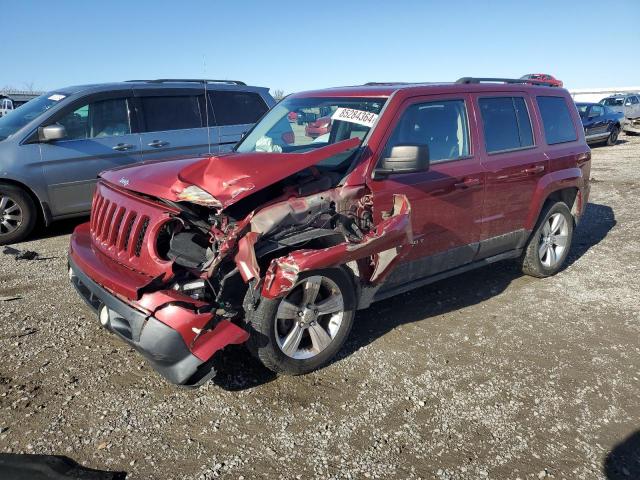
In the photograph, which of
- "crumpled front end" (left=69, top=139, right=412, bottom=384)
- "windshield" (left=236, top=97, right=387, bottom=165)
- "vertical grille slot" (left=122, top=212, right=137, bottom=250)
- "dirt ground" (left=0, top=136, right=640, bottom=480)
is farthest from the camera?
"windshield" (left=236, top=97, right=387, bottom=165)

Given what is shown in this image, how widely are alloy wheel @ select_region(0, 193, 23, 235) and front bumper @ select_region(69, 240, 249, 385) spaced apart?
412 centimetres

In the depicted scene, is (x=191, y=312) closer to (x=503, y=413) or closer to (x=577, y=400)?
(x=503, y=413)

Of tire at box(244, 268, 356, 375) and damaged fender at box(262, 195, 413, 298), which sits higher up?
damaged fender at box(262, 195, 413, 298)

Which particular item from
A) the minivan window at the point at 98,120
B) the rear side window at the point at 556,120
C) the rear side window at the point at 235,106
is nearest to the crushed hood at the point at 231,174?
the rear side window at the point at 556,120

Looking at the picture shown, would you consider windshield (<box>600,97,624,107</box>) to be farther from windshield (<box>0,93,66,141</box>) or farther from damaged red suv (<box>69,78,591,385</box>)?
windshield (<box>0,93,66,141</box>)

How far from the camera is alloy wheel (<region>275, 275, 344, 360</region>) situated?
10.4 ft

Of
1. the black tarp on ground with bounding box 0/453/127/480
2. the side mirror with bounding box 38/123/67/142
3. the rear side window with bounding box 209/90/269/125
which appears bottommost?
the black tarp on ground with bounding box 0/453/127/480

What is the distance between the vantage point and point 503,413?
119 inches

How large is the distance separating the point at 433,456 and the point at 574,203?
393 centimetres

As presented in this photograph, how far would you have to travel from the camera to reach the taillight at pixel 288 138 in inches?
164

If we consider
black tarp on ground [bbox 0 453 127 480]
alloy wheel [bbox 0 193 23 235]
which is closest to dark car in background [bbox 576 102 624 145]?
alloy wheel [bbox 0 193 23 235]

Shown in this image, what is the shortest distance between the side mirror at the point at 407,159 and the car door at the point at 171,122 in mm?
4098

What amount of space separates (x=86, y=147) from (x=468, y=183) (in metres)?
4.83

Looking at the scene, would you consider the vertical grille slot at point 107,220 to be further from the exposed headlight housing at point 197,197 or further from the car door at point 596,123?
the car door at point 596,123
